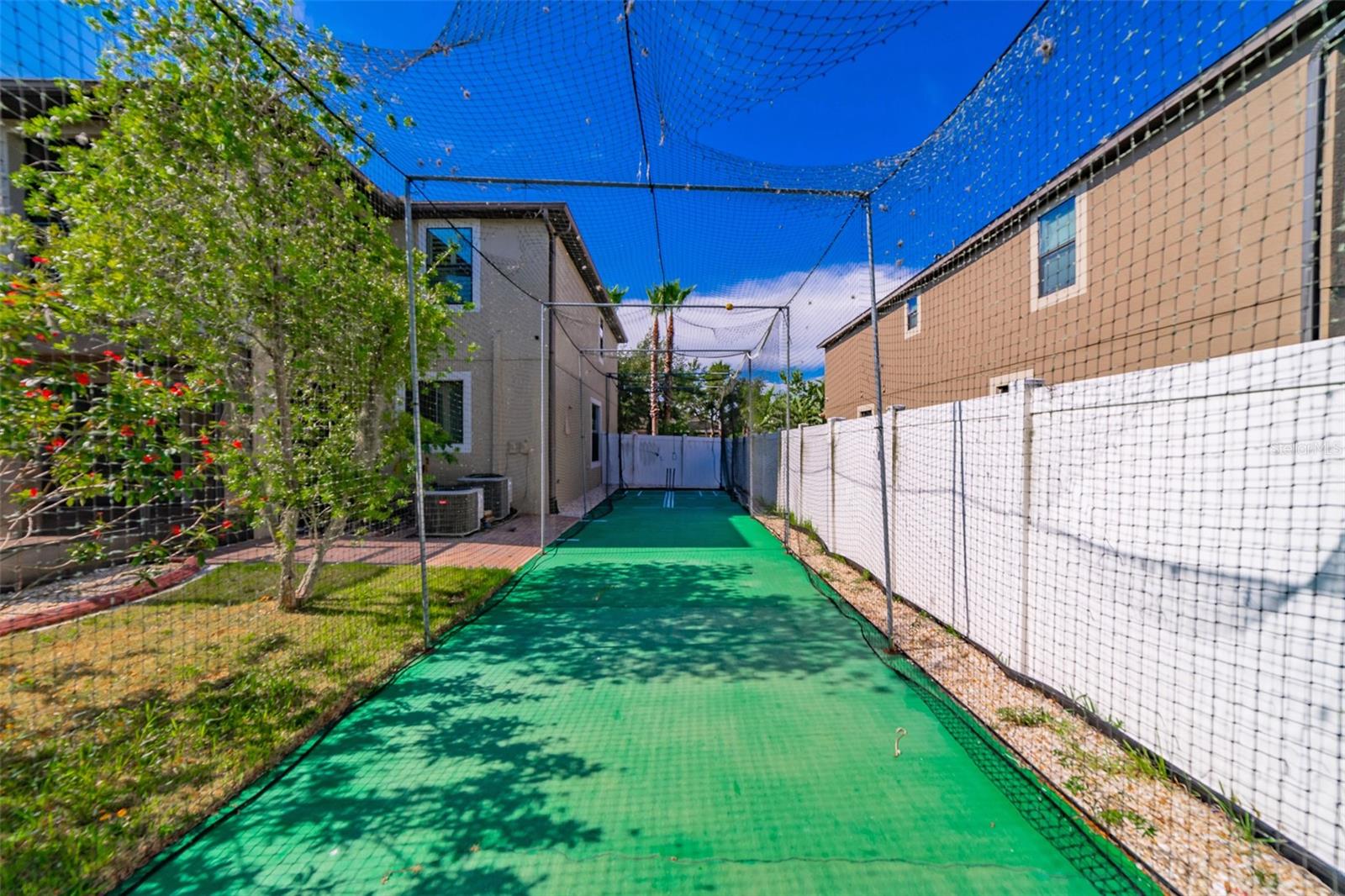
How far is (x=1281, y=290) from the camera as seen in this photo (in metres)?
3.40

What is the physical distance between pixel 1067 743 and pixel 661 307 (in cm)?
561

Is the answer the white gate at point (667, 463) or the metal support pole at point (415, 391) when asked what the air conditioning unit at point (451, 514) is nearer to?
the metal support pole at point (415, 391)

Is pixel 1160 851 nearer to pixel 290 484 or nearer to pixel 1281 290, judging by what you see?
pixel 1281 290

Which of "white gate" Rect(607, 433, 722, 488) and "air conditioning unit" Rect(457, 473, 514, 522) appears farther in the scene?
"white gate" Rect(607, 433, 722, 488)

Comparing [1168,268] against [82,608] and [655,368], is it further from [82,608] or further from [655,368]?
[655,368]

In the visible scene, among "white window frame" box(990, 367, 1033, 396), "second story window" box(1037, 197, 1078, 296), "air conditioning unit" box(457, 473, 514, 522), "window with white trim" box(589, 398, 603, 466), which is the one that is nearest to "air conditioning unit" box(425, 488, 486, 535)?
"air conditioning unit" box(457, 473, 514, 522)

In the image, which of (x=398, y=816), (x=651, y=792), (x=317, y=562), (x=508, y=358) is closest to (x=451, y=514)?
(x=508, y=358)

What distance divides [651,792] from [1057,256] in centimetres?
593

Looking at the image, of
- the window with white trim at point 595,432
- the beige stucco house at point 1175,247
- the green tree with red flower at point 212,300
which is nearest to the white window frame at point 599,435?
the window with white trim at point 595,432

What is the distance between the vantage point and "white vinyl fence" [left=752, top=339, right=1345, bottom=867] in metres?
1.41

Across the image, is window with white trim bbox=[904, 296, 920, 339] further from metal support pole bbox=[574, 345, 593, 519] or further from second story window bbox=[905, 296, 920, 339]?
metal support pole bbox=[574, 345, 593, 519]

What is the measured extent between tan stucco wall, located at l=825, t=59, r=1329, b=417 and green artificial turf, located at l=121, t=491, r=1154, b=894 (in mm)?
2094

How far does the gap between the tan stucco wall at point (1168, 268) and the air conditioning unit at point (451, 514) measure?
20.8 ft

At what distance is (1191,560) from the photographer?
69.1 inches
